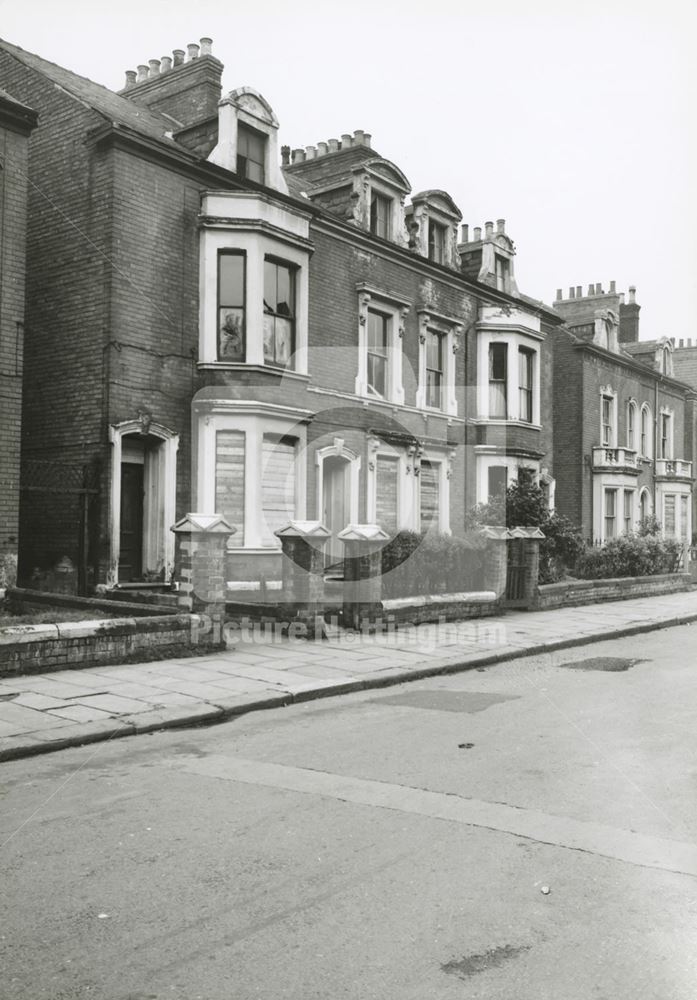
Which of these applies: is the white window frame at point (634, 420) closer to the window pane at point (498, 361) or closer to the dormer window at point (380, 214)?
the window pane at point (498, 361)

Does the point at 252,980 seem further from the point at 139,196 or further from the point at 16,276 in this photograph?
the point at 139,196

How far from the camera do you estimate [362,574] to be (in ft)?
43.7

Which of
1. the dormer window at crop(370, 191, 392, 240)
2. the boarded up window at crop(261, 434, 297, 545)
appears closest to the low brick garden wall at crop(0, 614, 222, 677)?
the boarded up window at crop(261, 434, 297, 545)

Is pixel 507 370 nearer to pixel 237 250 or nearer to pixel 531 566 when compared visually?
pixel 531 566

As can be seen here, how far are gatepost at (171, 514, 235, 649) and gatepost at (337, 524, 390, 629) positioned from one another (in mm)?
2210

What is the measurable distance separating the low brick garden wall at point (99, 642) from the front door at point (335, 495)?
8399 millimetres

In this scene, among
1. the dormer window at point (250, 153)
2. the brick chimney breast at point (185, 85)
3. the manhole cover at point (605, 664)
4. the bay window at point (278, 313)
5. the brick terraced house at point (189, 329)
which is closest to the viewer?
the manhole cover at point (605, 664)

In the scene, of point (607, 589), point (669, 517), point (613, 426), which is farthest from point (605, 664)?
point (669, 517)

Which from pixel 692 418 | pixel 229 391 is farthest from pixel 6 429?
pixel 692 418

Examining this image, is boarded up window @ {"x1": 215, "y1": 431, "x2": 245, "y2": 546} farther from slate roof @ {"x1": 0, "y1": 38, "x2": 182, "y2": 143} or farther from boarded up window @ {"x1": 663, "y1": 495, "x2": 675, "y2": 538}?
boarded up window @ {"x1": 663, "y1": 495, "x2": 675, "y2": 538}

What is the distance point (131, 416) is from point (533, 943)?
12870 millimetres

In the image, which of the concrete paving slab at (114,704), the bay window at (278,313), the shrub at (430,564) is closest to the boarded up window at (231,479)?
the bay window at (278,313)

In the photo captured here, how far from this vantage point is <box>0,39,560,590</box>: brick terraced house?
1511 cm

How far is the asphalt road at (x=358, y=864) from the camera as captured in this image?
3223mm
